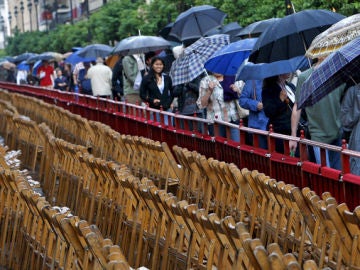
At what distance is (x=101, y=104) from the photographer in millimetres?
25828

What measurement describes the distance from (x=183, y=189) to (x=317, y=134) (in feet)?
4.92

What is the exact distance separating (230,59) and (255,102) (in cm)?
166

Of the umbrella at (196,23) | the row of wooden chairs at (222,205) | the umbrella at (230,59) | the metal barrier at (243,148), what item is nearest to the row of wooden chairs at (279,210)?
the row of wooden chairs at (222,205)

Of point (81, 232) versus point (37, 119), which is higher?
point (81, 232)

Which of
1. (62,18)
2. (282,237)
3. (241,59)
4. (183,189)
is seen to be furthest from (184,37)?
(62,18)

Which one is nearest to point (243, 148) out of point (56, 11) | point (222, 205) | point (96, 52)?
point (222, 205)

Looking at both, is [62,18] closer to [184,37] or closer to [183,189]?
[184,37]

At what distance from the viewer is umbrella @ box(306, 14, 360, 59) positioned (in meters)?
12.5

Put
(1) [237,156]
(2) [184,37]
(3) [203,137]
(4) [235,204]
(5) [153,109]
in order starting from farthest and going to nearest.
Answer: (2) [184,37]
(5) [153,109]
(3) [203,137]
(1) [237,156]
(4) [235,204]

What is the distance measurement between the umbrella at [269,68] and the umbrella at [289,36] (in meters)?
0.08

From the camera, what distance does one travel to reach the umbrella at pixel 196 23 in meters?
22.8

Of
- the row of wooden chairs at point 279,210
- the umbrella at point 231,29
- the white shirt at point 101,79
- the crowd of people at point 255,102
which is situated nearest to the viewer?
the row of wooden chairs at point 279,210

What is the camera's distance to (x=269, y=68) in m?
14.7

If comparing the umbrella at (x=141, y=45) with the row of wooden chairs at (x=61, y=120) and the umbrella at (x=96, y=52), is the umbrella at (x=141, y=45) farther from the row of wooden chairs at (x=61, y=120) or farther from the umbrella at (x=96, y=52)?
the umbrella at (x=96, y=52)
